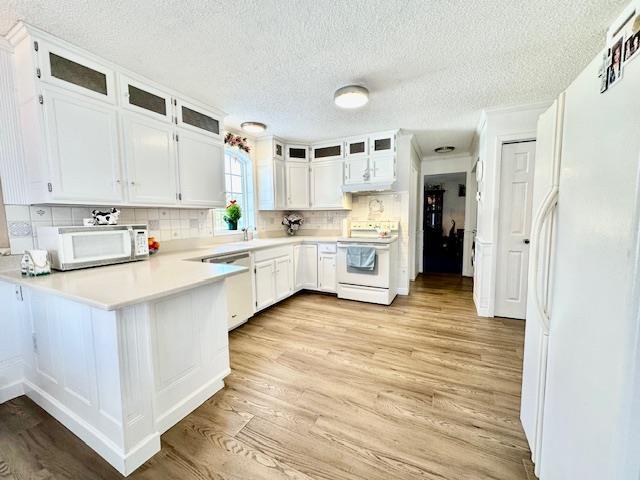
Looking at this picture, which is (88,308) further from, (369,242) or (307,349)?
(369,242)

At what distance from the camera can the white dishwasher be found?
8.59 ft

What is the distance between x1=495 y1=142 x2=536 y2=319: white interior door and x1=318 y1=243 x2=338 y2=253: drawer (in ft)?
6.86

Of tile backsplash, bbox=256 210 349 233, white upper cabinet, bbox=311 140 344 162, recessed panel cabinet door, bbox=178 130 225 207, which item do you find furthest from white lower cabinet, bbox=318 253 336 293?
Result: recessed panel cabinet door, bbox=178 130 225 207

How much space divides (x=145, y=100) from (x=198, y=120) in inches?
20.3

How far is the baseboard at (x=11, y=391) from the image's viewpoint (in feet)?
5.71

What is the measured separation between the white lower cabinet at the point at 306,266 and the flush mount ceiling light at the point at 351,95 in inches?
83.4

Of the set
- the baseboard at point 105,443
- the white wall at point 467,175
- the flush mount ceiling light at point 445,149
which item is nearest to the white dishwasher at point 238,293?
the baseboard at point 105,443

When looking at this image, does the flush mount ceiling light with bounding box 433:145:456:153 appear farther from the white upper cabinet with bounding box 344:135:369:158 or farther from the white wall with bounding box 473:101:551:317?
the white upper cabinet with bounding box 344:135:369:158

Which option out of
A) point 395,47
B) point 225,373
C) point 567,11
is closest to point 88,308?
point 225,373

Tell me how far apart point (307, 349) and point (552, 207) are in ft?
6.82

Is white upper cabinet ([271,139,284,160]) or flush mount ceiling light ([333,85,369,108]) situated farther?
white upper cabinet ([271,139,284,160])

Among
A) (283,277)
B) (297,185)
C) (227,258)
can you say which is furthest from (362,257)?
(227,258)

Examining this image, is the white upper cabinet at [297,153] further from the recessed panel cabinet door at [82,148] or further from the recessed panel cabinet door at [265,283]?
the recessed panel cabinet door at [82,148]

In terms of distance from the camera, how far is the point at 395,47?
1.81m
